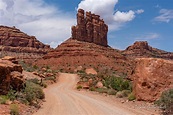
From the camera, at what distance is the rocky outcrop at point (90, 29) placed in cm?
11538

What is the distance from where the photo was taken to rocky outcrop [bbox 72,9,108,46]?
115m

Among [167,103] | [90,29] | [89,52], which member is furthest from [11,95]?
[90,29]

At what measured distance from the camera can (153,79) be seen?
731 inches

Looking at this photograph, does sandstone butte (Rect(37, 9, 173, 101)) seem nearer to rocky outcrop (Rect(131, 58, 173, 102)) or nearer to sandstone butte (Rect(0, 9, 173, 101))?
sandstone butte (Rect(0, 9, 173, 101))

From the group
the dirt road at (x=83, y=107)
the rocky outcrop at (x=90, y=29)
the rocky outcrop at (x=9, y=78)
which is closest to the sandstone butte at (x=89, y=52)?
the rocky outcrop at (x=90, y=29)

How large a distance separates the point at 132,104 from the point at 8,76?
8419 mm

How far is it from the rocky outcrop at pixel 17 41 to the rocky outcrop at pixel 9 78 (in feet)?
382

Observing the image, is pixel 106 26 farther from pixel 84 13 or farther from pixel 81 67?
pixel 81 67

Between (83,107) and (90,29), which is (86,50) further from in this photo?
(83,107)

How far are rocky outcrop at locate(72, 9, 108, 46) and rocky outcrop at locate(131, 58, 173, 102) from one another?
95486 mm

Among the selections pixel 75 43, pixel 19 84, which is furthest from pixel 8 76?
pixel 75 43

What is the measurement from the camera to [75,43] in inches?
4205

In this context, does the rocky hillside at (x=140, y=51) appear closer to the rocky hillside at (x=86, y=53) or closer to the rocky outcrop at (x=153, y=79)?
the rocky hillside at (x=86, y=53)

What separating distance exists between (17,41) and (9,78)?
430 feet
